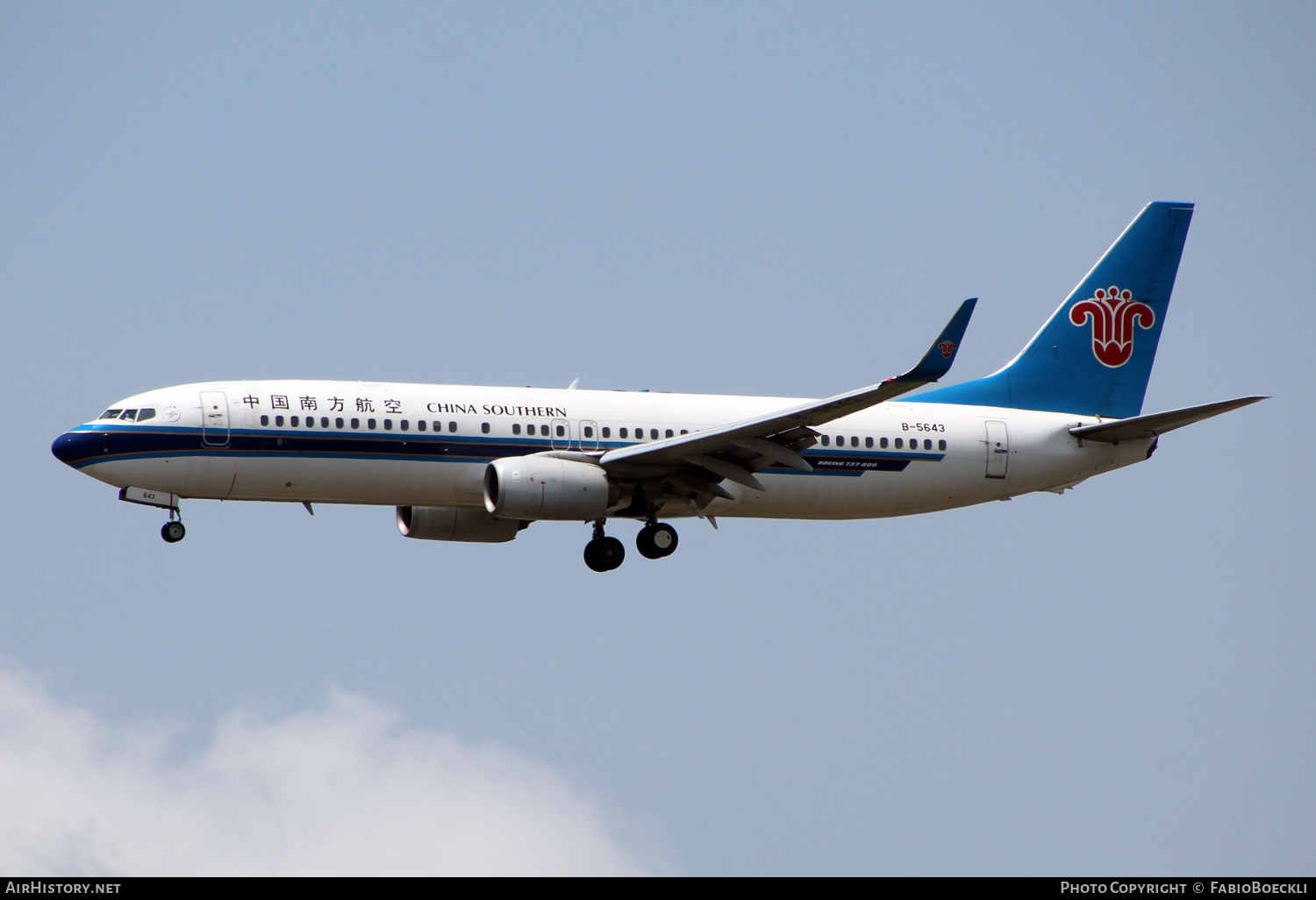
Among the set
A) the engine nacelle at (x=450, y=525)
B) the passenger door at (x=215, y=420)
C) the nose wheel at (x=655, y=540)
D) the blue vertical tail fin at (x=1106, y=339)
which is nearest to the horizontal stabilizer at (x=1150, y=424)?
the blue vertical tail fin at (x=1106, y=339)

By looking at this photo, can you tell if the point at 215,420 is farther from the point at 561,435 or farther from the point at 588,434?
the point at 588,434

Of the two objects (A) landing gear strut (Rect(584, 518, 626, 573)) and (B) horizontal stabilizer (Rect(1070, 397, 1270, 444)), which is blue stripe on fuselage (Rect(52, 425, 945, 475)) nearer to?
(A) landing gear strut (Rect(584, 518, 626, 573))

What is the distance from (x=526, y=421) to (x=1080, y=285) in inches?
750

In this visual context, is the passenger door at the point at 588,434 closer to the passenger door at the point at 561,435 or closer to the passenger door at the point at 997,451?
the passenger door at the point at 561,435

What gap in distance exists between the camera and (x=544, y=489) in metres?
40.9

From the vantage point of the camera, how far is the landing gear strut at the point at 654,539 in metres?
44.5

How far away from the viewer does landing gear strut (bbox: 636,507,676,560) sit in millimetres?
44469

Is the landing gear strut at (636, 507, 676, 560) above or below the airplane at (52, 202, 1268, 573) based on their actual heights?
below

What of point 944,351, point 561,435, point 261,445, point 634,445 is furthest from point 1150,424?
point 261,445

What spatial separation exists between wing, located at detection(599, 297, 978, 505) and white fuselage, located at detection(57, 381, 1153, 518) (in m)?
1.21

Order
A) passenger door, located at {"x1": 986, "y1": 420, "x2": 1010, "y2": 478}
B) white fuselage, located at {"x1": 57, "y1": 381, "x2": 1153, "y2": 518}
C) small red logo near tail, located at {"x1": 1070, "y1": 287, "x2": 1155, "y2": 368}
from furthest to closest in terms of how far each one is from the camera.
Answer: small red logo near tail, located at {"x1": 1070, "y1": 287, "x2": 1155, "y2": 368} < passenger door, located at {"x1": 986, "y1": 420, "x2": 1010, "y2": 478} < white fuselage, located at {"x1": 57, "y1": 381, "x2": 1153, "y2": 518}

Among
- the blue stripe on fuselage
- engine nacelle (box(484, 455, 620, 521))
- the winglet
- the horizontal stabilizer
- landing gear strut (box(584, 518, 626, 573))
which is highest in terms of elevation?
the winglet

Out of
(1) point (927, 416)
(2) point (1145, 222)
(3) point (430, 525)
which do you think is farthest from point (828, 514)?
(2) point (1145, 222)

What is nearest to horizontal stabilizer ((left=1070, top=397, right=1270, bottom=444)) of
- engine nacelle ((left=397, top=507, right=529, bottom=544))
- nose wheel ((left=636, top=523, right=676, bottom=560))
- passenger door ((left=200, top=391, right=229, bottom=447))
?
nose wheel ((left=636, top=523, right=676, bottom=560))
